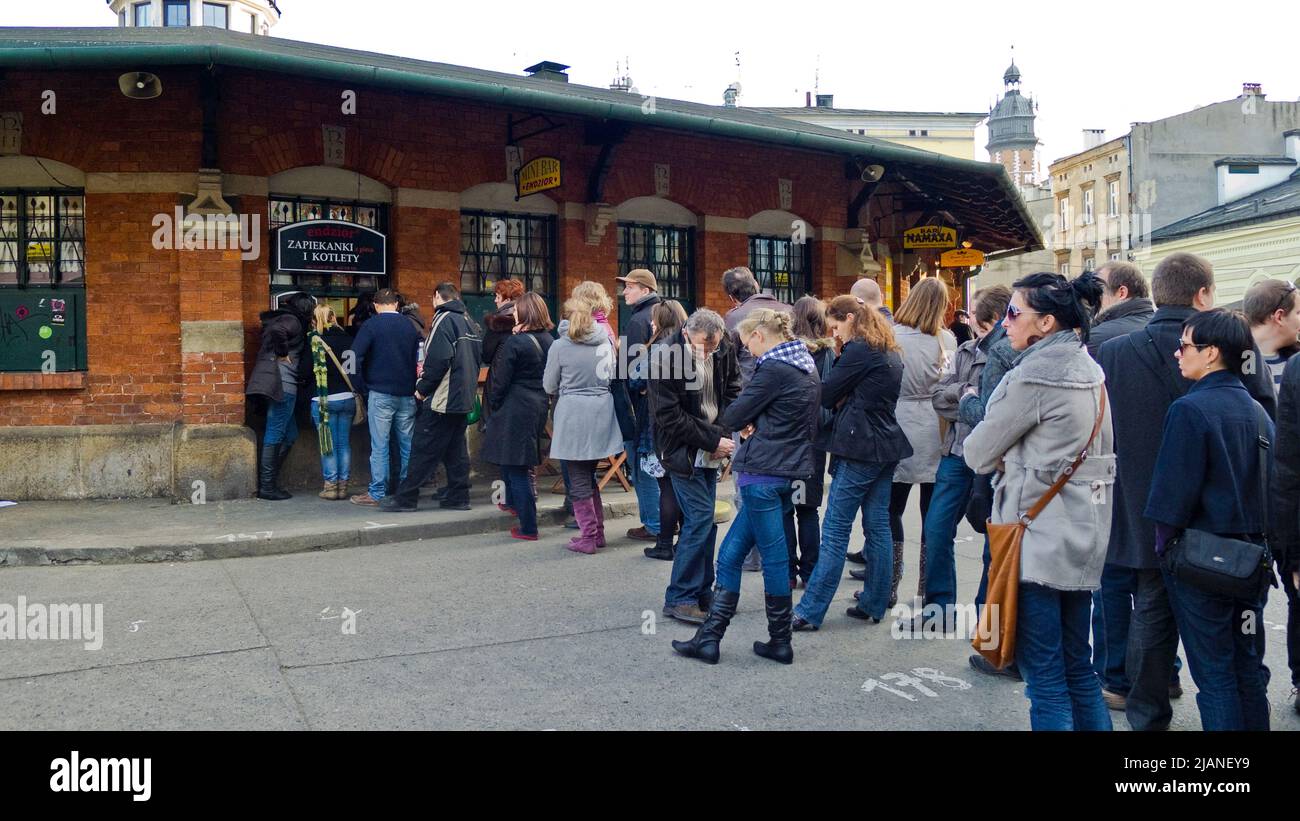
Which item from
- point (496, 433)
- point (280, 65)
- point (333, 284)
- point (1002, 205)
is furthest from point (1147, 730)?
point (1002, 205)

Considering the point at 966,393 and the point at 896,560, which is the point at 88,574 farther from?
the point at 966,393

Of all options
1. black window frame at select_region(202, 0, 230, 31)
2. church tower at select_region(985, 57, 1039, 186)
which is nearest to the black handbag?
Result: black window frame at select_region(202, 0, 230, 31)

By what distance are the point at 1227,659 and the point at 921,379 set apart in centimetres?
271

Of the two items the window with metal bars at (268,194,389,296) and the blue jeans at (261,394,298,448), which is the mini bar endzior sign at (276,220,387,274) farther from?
the blue jeans at (261,394,298,448)

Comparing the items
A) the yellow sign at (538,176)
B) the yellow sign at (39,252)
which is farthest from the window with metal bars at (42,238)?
the yellow sign at (538,176)

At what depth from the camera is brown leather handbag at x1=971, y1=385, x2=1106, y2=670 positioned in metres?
3.81

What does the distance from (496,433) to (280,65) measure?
3641 millimetres

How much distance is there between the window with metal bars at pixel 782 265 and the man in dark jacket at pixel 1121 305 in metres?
9.36

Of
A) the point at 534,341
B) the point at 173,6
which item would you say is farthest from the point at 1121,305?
the point at 173,6

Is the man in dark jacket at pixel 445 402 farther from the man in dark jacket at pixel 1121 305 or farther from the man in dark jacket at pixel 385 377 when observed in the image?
the man in dark jacket at pixel 1121 305

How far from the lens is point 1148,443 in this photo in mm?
4539

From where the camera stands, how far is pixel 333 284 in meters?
11.0
